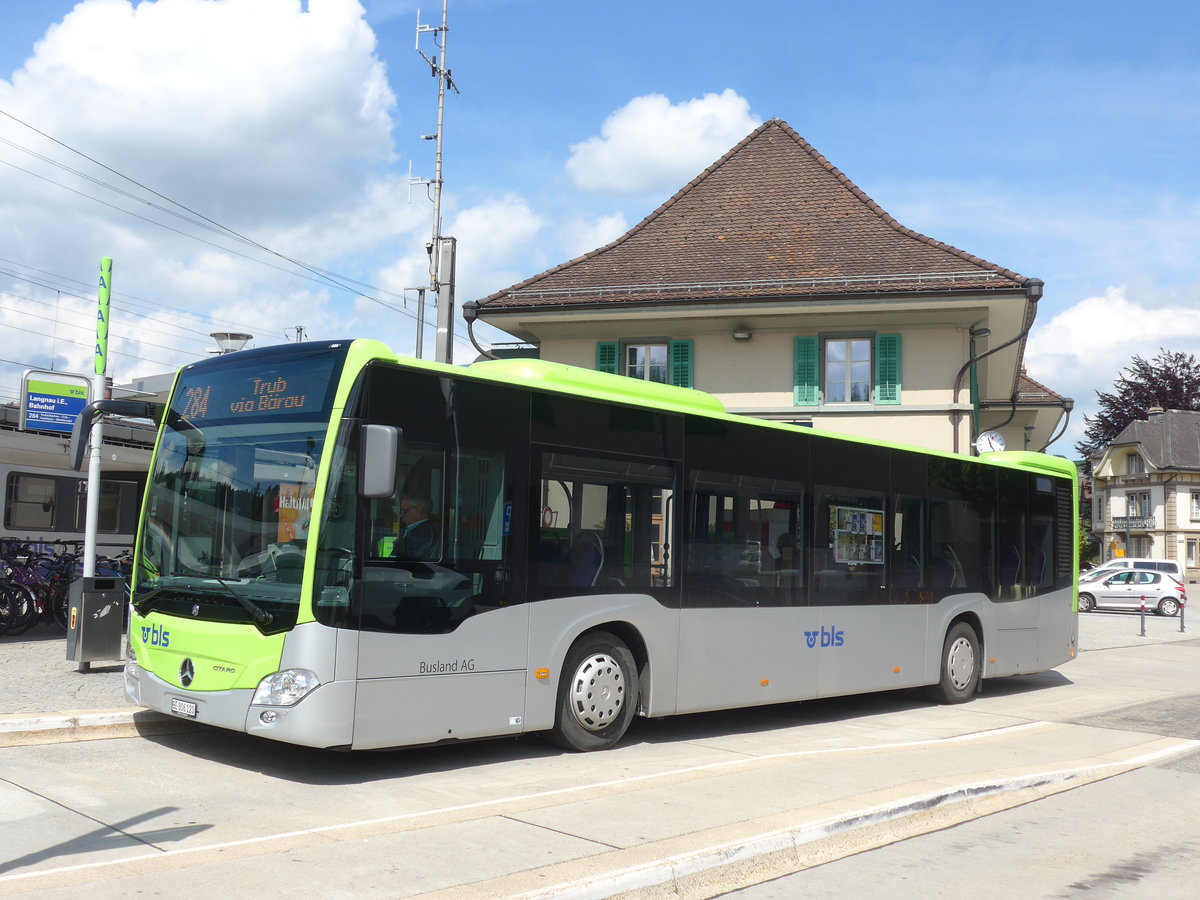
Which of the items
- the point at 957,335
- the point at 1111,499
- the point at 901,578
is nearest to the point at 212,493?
the point at 901,578

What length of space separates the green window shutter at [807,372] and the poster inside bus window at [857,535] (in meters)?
11.8

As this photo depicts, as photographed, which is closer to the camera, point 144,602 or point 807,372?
point 144,602

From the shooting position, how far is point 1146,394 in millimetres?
82500

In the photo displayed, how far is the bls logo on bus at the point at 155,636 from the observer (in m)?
8.34

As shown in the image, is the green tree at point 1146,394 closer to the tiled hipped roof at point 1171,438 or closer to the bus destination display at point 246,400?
the tiled hipped roof at point 1171,438

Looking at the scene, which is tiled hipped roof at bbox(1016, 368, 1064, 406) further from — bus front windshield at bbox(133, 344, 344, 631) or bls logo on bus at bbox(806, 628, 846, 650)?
bus front windshield at bbox(133, 344, 344, 631)

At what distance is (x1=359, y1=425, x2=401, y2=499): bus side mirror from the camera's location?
294 inches

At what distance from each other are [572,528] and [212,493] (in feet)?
8.75

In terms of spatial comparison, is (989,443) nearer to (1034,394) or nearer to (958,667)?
(958,667)

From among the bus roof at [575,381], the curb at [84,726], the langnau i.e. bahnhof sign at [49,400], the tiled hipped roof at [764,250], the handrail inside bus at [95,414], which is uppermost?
the tiled hipped roof at [764,250]

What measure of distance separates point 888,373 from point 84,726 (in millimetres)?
18211

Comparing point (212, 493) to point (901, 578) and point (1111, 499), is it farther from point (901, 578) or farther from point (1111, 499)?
point (1111, 499)

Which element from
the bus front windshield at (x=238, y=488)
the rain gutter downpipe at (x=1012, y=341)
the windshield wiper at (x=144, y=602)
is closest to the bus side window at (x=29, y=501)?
the bus front windshield at (x=238, y=488)

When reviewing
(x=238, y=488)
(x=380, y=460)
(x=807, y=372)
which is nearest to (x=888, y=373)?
(x=807, y=372)
